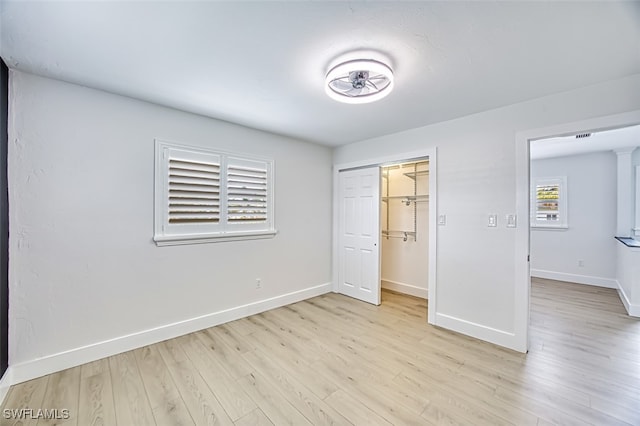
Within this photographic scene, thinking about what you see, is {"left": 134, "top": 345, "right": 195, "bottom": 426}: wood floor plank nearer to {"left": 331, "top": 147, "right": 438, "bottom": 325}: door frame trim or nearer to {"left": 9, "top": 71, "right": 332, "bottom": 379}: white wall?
{"left": 9, "top": 71, "right": 332, "bottom": 379}: white wall

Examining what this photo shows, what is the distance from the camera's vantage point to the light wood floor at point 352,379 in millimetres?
1758

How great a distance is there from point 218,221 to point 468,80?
9.61ft

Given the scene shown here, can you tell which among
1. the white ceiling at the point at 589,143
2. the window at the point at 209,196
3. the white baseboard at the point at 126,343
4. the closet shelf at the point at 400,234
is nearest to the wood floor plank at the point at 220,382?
the white baseboard at the point at 126,343

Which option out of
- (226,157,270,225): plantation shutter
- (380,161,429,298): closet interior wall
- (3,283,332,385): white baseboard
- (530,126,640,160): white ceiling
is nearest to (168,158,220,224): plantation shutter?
(226,157,270,225): plantation shutter

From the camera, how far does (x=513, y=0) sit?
1369 mm

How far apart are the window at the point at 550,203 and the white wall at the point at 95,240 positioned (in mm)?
6109

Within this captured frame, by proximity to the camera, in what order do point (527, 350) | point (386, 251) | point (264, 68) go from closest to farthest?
point (264, 68) → point (527, 350) → point (386, 251)

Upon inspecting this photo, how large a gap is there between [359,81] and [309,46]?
51 cm

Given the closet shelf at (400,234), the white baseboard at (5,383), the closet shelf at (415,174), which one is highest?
the closet shelf at (415,174)

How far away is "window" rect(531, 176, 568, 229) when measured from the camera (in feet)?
17.3

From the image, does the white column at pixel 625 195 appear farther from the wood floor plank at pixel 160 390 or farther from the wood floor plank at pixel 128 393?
the wood floor plank at pixel 128 393

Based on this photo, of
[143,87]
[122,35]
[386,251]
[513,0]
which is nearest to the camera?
[513,0]

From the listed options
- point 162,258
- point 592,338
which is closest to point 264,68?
point 162,258

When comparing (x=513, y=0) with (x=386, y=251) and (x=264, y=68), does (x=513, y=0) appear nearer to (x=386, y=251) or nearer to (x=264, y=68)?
(x=264, y=68)
